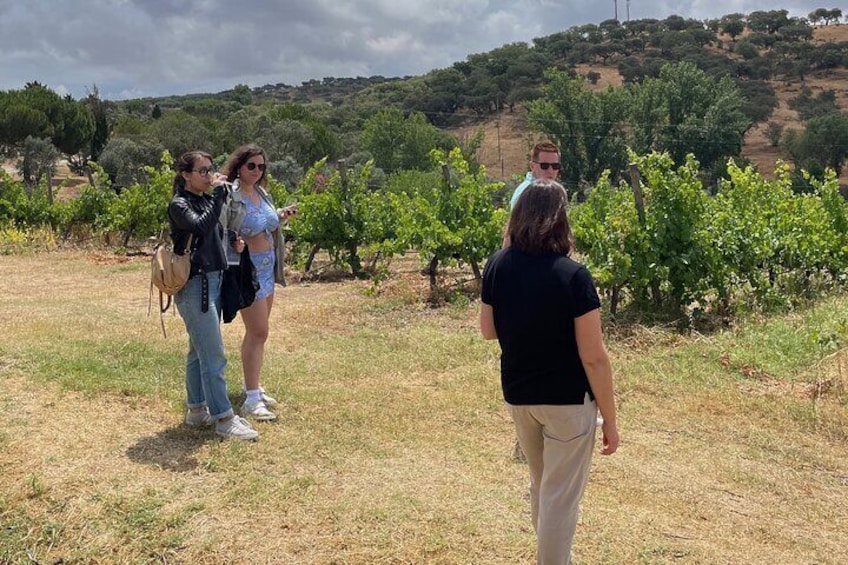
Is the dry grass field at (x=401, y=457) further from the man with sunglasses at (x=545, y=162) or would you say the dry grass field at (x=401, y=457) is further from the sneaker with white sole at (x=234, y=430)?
the man with sunglasses at (x=545, y=162)

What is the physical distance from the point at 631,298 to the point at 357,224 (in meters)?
5.22

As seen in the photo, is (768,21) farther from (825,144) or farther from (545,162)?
(545,162)

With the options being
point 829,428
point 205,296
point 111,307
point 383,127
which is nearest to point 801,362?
point 829,428

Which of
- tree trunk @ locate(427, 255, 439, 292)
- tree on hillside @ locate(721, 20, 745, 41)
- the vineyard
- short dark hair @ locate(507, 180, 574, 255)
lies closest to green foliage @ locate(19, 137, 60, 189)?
the vineyard

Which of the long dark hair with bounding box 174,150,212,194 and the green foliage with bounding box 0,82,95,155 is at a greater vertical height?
the green foliage with bounding box 0,82,95,155

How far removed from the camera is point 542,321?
2.43 m

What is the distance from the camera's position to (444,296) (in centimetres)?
931

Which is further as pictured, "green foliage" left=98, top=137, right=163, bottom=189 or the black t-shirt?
"green foliage" left=98, top=137, right=163, bottom=189

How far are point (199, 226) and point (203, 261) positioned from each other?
20 cm

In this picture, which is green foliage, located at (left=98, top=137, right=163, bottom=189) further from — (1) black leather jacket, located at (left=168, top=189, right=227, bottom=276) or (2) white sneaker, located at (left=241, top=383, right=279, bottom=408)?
(1) black leather jacket, located at (left=168, top=189, right=227, bottom=276)

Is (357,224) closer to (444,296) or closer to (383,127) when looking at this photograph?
(444,296)

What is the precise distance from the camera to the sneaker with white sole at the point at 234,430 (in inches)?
163

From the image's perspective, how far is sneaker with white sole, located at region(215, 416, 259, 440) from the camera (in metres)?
4.15

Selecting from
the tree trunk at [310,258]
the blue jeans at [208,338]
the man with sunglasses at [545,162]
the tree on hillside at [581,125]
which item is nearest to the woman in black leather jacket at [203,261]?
the blue jeans at [208,338]
